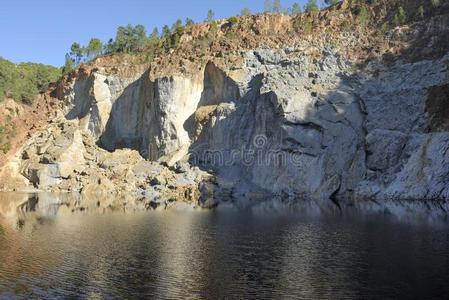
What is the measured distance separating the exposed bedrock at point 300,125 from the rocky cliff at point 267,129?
206 mm

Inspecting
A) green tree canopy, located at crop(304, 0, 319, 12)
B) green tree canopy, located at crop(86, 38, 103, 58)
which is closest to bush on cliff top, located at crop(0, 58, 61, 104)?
green tree canopy, located at crop(86, 38, 103, 58)

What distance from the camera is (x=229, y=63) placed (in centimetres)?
9944

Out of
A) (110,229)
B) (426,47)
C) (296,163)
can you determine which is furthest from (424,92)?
(110,229)

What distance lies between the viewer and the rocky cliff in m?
76.9

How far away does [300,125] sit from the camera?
3317 inches

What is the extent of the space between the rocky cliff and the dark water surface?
26225 millimetres

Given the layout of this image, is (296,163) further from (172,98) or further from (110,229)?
(110,229)

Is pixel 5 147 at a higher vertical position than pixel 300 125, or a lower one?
lower

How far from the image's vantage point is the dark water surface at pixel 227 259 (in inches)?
993

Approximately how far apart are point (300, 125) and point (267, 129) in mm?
6736

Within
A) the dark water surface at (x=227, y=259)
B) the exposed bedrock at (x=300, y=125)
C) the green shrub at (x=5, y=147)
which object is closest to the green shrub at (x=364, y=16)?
the exposed bedrock at (x=300, y=125)

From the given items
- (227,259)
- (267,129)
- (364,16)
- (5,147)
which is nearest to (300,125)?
(267,129)

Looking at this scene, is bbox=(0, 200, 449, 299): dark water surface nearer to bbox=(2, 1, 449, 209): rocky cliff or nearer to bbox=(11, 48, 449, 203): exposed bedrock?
bbox=(2, 1, 449, 209): rocky cliff

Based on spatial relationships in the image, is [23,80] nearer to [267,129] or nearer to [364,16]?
[267,129]
